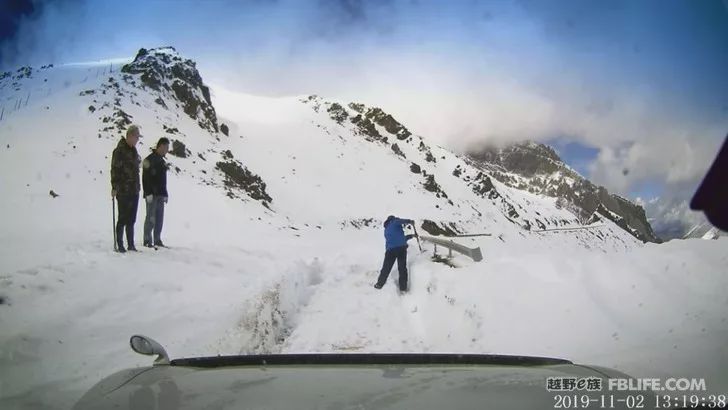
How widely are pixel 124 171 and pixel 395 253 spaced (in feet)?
16.9

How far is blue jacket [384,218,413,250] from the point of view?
31.8 feet

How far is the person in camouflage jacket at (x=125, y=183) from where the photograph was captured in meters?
7.80

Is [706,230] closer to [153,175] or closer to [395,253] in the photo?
[395,253]

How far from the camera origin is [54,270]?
612cm

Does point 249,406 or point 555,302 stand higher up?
point 555,302

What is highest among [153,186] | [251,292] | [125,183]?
[153,186]

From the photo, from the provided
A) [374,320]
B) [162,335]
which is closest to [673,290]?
[374,320]

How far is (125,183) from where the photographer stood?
789 cm

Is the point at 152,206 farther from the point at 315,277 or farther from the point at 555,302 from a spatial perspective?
the point at 555,302

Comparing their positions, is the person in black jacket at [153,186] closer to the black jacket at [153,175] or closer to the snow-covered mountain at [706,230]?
the black jacket at [153,175]

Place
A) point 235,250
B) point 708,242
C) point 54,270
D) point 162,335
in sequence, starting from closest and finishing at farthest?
point 162,335 < point 54,270 < point 708,242 < point 235,250

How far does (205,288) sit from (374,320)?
2.74 m

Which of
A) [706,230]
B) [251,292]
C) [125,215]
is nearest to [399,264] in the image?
[251,292]

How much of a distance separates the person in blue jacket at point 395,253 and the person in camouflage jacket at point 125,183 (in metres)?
4.70
